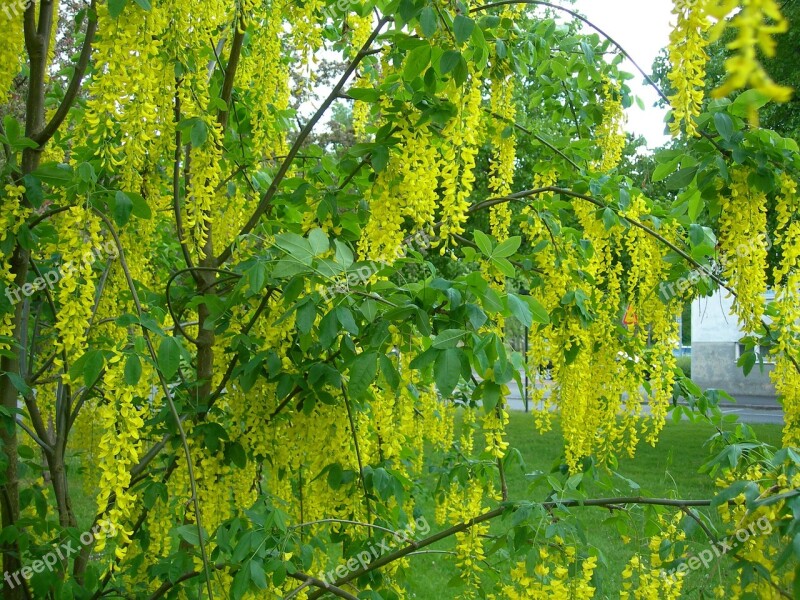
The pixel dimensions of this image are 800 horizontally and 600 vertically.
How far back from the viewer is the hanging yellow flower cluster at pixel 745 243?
236 centimetres

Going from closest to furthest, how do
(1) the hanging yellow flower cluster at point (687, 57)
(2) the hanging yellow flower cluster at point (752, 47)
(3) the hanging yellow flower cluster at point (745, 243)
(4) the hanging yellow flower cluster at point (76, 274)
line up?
(2) the hanging yellow flower cluster at point (752, 47)
(1) the hanging yellow flower cluster at point (687, 57)
(4) the hanging yellow flower cluster at point (76, 274)
(3) the hanging yellow flower cluster at point (745, 243)

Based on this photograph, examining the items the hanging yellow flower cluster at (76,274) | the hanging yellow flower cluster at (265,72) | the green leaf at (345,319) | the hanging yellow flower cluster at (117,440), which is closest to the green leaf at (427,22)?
the green leaf at (345,319)

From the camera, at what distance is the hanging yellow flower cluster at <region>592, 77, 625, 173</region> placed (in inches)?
136

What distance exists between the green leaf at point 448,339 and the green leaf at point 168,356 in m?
0.82

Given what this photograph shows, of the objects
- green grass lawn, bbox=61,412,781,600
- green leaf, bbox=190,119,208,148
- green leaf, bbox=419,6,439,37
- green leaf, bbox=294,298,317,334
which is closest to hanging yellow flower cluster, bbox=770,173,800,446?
green grass lawn, bbox=61,412,781,600

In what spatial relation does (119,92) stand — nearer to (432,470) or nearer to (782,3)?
(432,470)

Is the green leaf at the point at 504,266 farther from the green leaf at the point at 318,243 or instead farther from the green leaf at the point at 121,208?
the green leaf at the point at 121,208

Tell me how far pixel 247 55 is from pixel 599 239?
1824 mm

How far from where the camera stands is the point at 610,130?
357 centimetres

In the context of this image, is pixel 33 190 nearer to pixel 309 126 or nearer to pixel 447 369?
pixel 309 126

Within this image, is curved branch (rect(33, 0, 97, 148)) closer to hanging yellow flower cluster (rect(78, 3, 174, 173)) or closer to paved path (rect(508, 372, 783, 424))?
hanging yellow flower cluster (rect(78, 3, 174, 173))

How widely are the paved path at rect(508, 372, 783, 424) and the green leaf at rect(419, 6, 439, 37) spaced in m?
14.4

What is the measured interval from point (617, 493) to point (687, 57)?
66.4 inches

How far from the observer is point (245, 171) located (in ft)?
10.2
